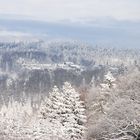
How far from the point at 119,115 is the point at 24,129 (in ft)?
36.0

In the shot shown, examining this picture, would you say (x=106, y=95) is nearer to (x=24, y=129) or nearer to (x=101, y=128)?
(x=101, y=128)

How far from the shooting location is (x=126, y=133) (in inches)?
1046

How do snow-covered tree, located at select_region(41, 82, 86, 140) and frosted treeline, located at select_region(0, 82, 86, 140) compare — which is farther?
snow-covered tree, located at select_region(41, 82, 86, 140)

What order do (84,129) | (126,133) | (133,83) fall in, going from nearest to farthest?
(126,133)
(133,83)
(84,129)

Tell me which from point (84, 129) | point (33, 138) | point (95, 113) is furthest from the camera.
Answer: point (95, 113)

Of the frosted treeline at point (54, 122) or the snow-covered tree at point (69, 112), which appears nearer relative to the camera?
the frosted treeline at point (54, 122)

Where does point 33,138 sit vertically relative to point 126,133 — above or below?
above

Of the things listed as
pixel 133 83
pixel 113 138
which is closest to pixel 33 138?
pixel 113 138

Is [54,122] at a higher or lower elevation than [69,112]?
higher

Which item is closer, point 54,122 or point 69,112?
point 54,122

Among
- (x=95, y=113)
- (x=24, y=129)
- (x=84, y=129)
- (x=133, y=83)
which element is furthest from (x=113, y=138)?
(x=95, y=113)

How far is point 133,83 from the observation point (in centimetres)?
3009

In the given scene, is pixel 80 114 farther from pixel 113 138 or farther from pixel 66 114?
pixel 113 138

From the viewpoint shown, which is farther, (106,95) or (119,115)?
(106,95)
